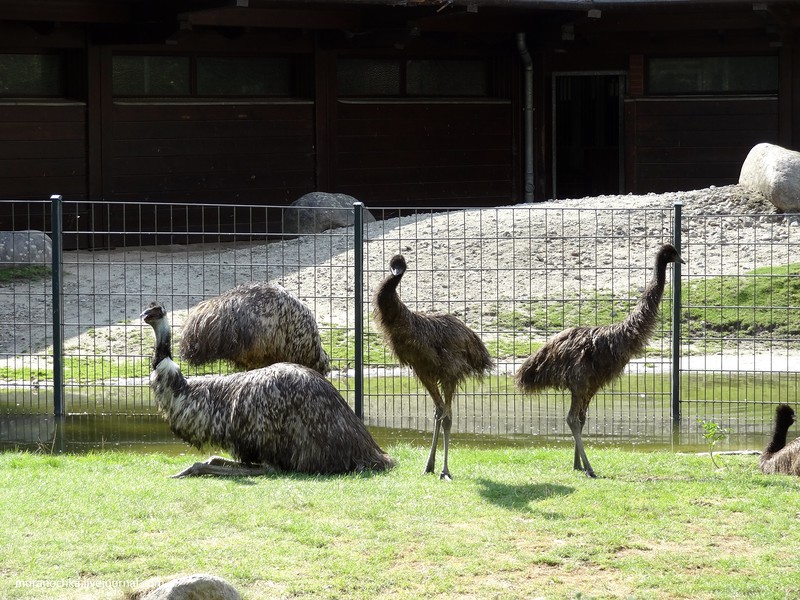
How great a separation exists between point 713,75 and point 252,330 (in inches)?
562

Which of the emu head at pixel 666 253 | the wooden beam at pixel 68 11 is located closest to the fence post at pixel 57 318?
the emu head at pixel 666 253

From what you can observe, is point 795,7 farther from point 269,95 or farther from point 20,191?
point 20,191

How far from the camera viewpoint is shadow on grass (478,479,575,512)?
7.28 metres

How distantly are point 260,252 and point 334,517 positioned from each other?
1014 centimetres

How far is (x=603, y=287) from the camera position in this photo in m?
14.9

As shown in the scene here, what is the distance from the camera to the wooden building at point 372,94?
60.0 ft

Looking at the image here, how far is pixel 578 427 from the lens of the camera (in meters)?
8.27

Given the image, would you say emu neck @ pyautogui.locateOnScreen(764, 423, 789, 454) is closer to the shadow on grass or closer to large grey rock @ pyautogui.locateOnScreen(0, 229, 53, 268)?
the shadow on grass

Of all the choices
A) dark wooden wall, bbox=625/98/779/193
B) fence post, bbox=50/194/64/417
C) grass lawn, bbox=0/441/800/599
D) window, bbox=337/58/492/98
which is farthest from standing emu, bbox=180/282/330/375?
dark wooden wall, bbox=625/98/779/193

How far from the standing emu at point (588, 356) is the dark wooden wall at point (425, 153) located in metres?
12.6

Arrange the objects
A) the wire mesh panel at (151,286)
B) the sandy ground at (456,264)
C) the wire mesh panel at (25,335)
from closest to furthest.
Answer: the wire mesh panel at (25,335) → the wire mesh panel at (151,286) → the sandy ground at (456,264)

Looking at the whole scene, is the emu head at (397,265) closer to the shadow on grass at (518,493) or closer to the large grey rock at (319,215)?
the shadow on grass at (518,493)

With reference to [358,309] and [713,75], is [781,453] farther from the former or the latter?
[713,75]

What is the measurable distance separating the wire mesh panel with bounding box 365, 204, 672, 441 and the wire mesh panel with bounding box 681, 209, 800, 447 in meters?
0.33
